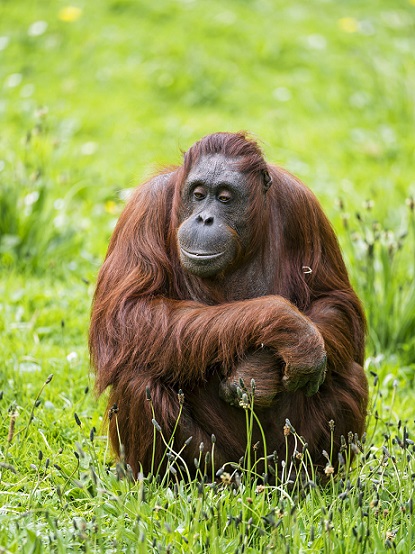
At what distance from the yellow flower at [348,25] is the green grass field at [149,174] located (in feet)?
0.27

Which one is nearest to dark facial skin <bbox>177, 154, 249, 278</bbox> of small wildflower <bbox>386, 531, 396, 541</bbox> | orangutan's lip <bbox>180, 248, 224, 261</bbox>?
orangutan's lip <bbox>180, 248, 224, 261</bbox>

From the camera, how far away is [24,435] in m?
4.07

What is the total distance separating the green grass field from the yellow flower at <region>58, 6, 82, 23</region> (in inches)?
1.2

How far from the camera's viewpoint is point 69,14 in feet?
33.2

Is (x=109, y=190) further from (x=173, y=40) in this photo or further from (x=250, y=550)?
(x=250, y=550)

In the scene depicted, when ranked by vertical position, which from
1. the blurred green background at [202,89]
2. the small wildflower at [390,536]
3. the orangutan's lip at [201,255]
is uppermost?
the orangutan's lip at [201,255]

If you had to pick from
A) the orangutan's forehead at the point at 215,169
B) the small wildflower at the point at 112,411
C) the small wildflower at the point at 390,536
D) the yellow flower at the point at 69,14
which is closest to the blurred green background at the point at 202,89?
the yellow flower at the point at 69,14

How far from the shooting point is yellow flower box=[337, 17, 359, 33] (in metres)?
10.7

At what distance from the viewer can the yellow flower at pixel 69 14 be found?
10.1 meters

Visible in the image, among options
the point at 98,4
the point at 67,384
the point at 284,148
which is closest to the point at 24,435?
Result: the point at 67,384

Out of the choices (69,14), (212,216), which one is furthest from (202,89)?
(212,216)

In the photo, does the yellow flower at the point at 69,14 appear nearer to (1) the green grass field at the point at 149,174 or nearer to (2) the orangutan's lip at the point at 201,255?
(1) the green grass field at the point at 149,174

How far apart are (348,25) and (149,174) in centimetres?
702

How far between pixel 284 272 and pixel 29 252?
269 centimetres
